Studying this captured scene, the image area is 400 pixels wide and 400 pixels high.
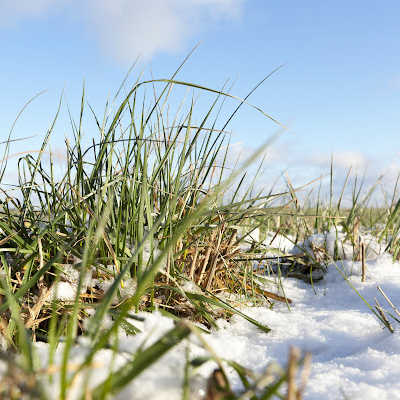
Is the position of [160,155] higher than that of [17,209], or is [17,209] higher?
[160,155]

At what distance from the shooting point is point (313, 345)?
1.27 meters

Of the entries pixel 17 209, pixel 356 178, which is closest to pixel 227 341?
pixel 17 209

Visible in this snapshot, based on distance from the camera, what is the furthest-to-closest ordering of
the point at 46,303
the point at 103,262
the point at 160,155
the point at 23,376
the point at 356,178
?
the point at 356,178
the point at 160,155
the point at 103,262
the point at 46,303
the point at 23,376

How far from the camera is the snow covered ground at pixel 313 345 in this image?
659 mm

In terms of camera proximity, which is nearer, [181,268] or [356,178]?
[181,268]

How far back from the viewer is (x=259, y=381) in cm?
52

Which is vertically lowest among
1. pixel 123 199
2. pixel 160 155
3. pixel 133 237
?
pixel 133 237

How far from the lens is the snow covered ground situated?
66cm

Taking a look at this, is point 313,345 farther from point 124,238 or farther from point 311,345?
point 124,238

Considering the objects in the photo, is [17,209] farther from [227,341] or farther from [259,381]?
[259,381]

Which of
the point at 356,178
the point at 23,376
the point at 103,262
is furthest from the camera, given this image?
the point at 356,178

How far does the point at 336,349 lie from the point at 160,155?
0.93m

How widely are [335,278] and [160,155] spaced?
1151 mm

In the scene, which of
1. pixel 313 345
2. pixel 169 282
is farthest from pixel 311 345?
pixel 169 282
